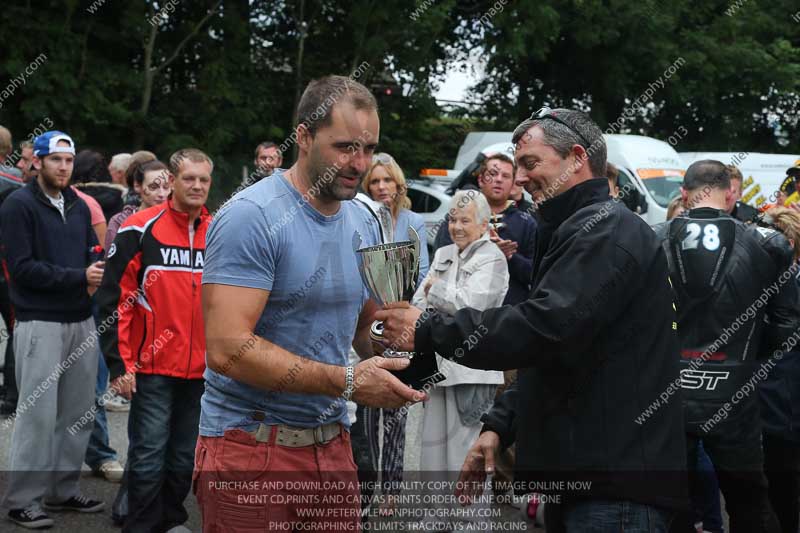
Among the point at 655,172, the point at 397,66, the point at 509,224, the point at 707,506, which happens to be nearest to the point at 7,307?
the point at 509,224

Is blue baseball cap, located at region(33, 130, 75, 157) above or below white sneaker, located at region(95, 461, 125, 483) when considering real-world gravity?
above

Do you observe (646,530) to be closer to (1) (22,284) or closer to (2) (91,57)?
(1) (22,284)

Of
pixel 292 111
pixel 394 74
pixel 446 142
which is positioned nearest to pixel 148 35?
pixel 292 111

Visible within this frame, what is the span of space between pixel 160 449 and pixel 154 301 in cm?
81

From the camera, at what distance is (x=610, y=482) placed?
2971 mm

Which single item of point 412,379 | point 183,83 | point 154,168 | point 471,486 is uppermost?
point 183,83

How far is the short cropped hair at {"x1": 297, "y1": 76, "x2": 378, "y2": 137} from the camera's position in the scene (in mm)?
2918

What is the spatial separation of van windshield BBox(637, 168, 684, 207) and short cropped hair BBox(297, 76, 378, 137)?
1606 centimetres

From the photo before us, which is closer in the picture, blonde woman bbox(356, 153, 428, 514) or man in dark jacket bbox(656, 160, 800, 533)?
man in dark jacket bbox(656, 160, 800, 533)

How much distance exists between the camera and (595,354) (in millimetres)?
3049

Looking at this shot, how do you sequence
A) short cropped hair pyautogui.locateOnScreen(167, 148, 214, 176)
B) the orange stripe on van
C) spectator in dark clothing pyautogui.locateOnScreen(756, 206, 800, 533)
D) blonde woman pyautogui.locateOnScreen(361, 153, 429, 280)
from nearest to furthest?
spectator in dark clothing pyautogui.locateOnScreen(756, 206, 800, 533)
short cropped hair pyautogui.locateOnScreen(167, 148, 214, 176)
blonde woman pyautogui.locateOnScreen(361, 153, 429, 280)
the orange stripe on van

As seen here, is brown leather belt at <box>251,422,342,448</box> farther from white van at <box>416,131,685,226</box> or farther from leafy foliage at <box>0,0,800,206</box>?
leafy foliage at <box>0,0,800,206</box>

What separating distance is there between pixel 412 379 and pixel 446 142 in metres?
21.6

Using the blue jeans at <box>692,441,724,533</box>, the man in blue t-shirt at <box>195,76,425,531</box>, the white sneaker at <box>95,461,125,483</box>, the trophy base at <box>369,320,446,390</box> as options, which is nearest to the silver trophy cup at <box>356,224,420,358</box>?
the trophy base at <box>369,320,446,390</box>
